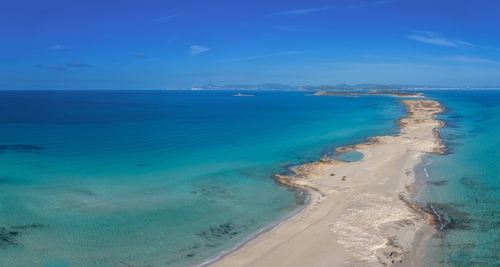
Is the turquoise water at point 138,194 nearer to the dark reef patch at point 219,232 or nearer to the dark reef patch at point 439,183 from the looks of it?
the dark reef patch at point 219,232

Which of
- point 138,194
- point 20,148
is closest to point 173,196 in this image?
point 138,194

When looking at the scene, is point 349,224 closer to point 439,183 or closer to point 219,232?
point 219,232

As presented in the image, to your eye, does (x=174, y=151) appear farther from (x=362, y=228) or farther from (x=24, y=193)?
(x=362, y=228)

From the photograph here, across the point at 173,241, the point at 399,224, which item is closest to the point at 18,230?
the point at 173,241

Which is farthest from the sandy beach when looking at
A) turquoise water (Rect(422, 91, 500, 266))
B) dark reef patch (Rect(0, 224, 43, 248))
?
dark reef patch (Rect(0, 224, 43, 248))

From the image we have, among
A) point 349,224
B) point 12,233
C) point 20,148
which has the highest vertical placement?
point 20,148

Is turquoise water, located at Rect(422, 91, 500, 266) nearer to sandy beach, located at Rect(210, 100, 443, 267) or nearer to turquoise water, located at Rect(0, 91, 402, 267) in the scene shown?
sandy beach, located at Rect(210, 100, 443, 267)

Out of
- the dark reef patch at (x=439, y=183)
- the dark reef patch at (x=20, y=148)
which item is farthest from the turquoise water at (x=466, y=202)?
the dark reef patch at (x=20, y=148)
